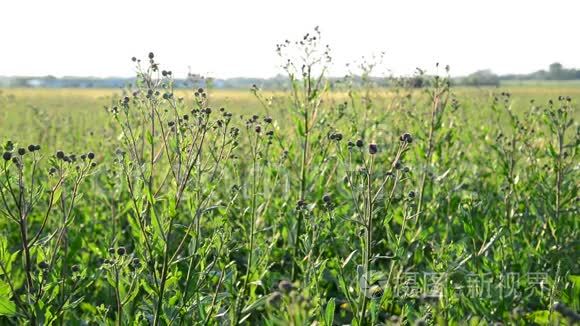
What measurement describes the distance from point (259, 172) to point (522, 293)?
207 centimetres

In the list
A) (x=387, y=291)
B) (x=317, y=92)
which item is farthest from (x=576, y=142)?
(x=387, y=291)

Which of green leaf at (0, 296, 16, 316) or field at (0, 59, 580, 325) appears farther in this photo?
field at (0, 59, 580, 325)

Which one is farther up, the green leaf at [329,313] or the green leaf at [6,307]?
the green leaf at [6,307]

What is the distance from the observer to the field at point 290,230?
290 cm

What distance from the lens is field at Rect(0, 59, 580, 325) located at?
290 centimetres

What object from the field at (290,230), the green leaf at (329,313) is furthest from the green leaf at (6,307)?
the green leaf at (329,313)

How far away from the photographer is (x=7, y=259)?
285cm

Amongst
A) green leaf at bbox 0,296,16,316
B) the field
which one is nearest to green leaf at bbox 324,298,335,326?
the field

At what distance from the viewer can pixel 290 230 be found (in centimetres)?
445

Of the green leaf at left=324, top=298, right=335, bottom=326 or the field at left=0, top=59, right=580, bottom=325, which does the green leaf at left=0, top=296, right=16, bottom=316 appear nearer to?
the field at left=0, top=59, right=580, bottom=325

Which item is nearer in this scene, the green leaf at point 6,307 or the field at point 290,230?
the green leaf at point 6,307

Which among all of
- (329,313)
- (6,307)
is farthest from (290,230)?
(6,307)

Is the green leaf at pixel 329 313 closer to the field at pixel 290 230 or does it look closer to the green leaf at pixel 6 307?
the field at pixel 290 230

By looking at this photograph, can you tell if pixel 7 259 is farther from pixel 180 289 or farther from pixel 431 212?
pixel 431 212
